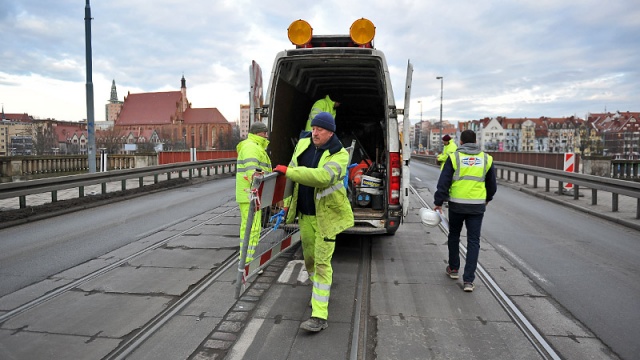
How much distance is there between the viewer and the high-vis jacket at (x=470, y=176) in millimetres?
5164

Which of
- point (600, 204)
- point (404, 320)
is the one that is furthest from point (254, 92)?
point (600, 204)

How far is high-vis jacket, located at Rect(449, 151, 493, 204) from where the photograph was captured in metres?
5.16

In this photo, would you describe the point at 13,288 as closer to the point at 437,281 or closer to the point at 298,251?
the point at 298,251

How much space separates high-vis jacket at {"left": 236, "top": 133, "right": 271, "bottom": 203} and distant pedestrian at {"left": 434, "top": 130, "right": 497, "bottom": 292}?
7.17 ft

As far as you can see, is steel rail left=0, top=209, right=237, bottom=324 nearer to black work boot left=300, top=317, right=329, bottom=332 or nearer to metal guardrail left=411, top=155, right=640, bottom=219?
black work boot left=300, top=317, right=329, bottom=332

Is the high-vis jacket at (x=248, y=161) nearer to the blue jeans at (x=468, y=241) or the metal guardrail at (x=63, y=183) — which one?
the blue jeans at (x=468, y=241)

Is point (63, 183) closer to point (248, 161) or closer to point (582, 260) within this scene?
point (248, 161)

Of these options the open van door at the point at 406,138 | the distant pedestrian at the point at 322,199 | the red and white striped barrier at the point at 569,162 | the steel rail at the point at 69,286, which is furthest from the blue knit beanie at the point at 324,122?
the red and white striped barrier at the point at 569,162

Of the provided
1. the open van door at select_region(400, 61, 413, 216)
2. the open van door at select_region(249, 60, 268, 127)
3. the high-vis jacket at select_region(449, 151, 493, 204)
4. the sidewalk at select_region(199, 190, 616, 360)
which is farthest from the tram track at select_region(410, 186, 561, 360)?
the open van door at select_region(249, 60, 268, 127)

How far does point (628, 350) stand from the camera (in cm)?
360

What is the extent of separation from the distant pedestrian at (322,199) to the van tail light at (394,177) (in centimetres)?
209

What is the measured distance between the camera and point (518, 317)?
428cm

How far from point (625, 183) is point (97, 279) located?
962 cm

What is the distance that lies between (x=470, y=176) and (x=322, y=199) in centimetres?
196
